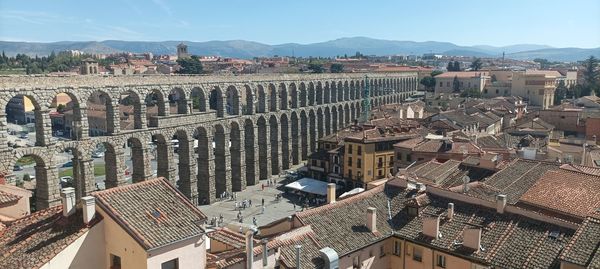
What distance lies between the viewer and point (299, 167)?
80.9m

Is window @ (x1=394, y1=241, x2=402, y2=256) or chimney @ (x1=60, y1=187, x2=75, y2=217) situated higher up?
chimney @ (x1=60, y1=187, x2=75, y2=217)

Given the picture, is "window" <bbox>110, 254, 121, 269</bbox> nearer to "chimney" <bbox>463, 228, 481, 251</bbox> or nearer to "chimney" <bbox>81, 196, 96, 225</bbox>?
"chimney" <bbox>81, 196, 96, 225</bbox>

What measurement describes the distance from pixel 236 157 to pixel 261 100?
1043cm

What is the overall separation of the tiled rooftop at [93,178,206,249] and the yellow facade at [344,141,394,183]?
4414 cm

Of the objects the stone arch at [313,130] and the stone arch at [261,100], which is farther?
the stone arch at [313,130]

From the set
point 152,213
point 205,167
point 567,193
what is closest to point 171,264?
point 152,213

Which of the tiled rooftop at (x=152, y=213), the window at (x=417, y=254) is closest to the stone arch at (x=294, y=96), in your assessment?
the window at (x=417, y=254)

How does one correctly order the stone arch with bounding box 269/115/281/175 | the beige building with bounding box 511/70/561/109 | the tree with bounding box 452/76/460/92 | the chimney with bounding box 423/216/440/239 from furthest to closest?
the tree with bounding box 452/76/460/92 < the beige building with bounding box 511/70/561/109 < the stone arch with bounding box 269/115/281/175 < the chimney with bounding box 423/216/440/239

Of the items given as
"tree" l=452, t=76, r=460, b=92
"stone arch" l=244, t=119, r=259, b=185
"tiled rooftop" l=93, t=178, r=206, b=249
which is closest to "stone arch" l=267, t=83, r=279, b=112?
"stone arch" l=244, t=119, r=259, b=185

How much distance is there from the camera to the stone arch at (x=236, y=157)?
6644 cm

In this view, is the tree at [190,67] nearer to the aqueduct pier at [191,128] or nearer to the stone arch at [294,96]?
the aqueduct pier at [191,128]

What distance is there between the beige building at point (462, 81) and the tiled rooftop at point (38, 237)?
5652 inches

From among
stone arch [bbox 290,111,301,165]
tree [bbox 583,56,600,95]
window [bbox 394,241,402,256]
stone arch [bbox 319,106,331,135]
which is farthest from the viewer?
tree [bbox 583,56,600,95]

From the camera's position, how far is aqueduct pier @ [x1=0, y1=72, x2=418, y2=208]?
1649 inches
